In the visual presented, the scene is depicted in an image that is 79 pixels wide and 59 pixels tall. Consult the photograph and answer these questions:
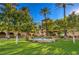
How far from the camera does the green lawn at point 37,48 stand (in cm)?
366

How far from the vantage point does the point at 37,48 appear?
3689 mm

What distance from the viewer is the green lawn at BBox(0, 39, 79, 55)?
3.66 m

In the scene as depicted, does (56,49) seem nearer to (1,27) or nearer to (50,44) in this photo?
(50,44)

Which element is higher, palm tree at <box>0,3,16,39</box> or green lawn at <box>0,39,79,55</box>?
palm tree at <box>0,3,16,39</box>

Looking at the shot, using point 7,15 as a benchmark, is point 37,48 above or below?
below

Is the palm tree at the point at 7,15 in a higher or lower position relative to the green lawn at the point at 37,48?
higher

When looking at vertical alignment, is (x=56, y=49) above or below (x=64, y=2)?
below

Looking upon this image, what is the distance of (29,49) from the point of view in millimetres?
3686

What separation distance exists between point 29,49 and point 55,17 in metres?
0.51
